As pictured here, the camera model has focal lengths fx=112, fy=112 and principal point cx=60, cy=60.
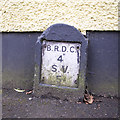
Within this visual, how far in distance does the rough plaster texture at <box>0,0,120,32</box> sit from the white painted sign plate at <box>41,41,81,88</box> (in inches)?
21.0

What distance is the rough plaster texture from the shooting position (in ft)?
6.87

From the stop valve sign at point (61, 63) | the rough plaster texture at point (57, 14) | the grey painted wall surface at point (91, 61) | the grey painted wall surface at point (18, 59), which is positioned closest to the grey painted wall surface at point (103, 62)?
the grey painted wall surface at point (91, 61)

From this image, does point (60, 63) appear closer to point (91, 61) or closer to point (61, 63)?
point (61, 63)

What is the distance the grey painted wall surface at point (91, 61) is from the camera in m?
2.10

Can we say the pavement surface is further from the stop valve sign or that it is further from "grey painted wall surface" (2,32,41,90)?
"grey painted wall surface" (2,32,41,90)

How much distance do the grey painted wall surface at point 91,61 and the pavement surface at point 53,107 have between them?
31 centimetres

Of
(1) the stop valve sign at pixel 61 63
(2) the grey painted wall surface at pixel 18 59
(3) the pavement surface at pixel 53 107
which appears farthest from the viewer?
(2) the grey painted wall surface at pixel 18 59

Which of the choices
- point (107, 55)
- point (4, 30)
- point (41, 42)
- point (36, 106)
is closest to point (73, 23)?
point (41, 42)

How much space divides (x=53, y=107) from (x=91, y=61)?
3.57 ft

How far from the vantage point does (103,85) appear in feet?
7.04

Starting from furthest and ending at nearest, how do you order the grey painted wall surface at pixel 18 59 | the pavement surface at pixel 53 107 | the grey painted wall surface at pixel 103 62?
the grey painted wall surface at pixel 18 59
the grey painted wall surface at pixel 103 62
the pavement surface at pixel 53 107

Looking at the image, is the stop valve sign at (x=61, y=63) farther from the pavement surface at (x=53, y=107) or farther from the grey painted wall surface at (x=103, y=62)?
the grey painted wall surface at (x=103, y=62)

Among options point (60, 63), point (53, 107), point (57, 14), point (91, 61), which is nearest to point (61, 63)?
point (60, 63)

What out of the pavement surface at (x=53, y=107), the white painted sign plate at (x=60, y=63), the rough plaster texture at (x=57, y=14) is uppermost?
the rough plaster texture at (x=57, y=14)
